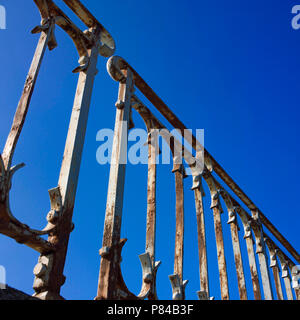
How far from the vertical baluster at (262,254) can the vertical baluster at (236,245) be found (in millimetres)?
745

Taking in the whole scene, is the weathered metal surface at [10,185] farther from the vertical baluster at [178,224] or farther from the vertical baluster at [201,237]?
the vertical baluster at [201,237]

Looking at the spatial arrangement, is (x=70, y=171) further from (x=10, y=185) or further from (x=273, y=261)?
(x=273, y=261)

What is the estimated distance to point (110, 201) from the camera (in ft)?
10.3

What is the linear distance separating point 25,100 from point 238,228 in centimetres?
387

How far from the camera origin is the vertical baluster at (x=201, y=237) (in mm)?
4160

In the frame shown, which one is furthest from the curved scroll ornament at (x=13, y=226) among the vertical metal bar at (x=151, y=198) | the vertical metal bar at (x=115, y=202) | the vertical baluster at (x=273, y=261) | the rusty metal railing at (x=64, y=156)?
the vertical baluster at (x=273, y=261)

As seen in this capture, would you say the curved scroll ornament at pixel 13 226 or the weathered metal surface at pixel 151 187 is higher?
the weathered metal surface at pixel 151 187

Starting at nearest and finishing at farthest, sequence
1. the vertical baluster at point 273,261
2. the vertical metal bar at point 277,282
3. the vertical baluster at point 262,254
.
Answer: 1. the vertical baluster at point 262,254
2. the vertical metal bar at point 277,282
3. the vertical baluster at point 273,261

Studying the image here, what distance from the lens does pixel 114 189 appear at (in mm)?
3182

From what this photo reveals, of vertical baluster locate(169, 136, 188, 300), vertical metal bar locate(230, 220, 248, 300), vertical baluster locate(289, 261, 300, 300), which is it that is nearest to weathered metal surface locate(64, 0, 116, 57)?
vertical baluster locate(169, 136, 188, 300)

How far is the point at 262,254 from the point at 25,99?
460 cm

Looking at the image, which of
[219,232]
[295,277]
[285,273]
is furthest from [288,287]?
[219,232]

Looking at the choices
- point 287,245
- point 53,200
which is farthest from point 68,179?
point 287,245

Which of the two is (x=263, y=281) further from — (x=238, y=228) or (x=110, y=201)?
(x=110, y=201)
